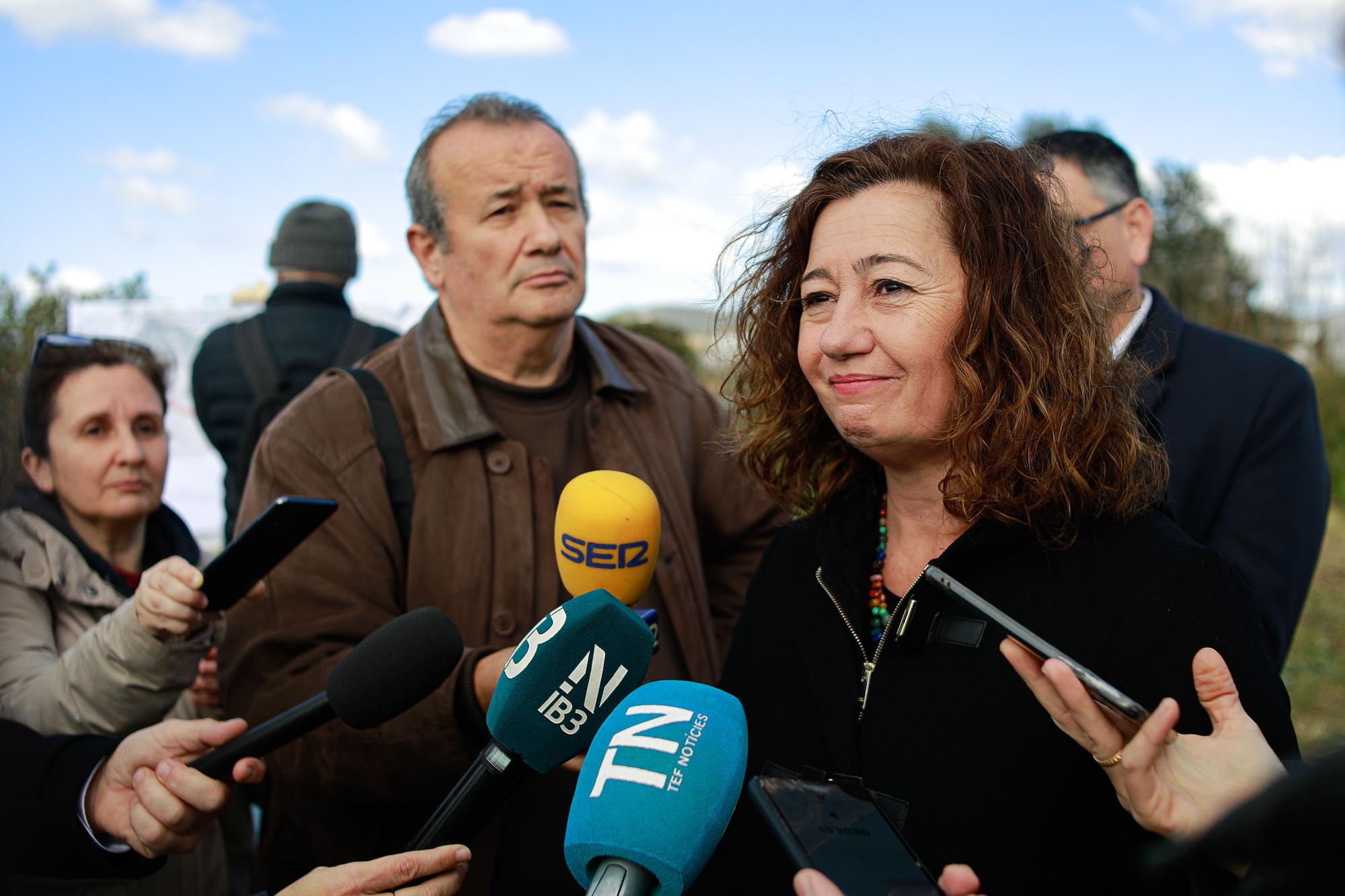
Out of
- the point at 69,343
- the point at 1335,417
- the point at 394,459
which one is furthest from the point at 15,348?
the point at 1335,417

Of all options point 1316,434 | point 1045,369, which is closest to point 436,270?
point 1045,369

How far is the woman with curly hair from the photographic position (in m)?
1.53

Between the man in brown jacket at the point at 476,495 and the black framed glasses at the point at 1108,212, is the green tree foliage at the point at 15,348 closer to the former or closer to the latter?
the man in brown jacket at the point at 476,495

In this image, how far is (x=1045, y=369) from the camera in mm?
1710

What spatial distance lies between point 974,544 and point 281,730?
1.19 m

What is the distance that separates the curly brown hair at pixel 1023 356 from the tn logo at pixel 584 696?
28.6 inches

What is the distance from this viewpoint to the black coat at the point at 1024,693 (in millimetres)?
1501

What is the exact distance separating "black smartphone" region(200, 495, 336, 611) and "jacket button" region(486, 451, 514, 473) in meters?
0.70

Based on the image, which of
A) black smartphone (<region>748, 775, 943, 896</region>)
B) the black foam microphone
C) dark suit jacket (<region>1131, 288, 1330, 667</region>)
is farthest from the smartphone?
dark suit jacket (<region>1131, 288, 1330, 667</region>)

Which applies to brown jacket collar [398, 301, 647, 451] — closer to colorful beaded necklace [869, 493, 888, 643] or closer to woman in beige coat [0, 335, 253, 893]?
woman in beige coat [0, 335, 253, 893]

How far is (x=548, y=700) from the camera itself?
1360 mm

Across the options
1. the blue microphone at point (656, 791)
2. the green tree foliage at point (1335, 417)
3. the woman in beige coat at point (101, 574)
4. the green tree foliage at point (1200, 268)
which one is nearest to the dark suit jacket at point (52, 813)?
the woman in beige coat at point (101, 574)

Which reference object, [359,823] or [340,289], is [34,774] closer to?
[359,823]

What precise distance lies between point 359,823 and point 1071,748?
168cm
